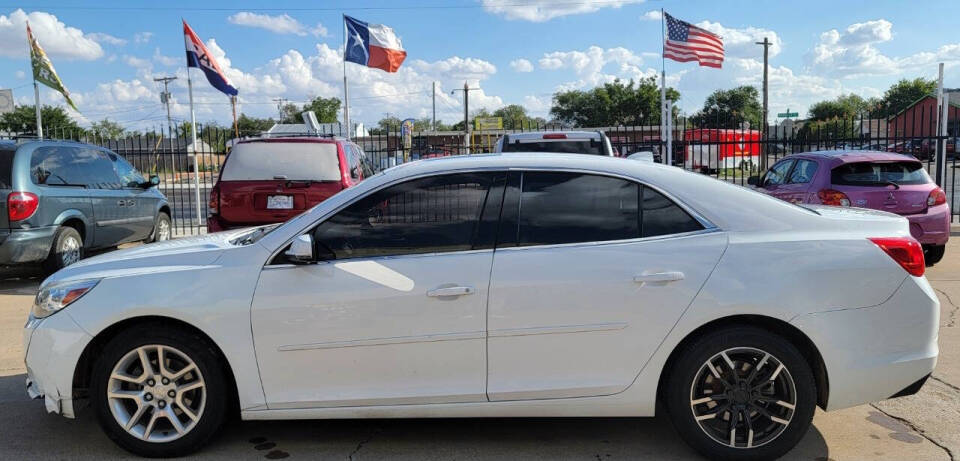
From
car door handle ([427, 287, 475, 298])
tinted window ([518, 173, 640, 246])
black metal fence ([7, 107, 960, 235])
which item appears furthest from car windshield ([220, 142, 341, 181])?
car door handle ([427, 287, 475, 298])

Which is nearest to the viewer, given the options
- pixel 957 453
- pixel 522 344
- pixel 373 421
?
pixel 522 344

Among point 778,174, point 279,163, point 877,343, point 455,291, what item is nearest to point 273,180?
point 279,163

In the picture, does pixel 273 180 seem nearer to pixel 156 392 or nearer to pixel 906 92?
pixel 156 392

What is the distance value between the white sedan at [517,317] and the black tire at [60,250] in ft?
16.9

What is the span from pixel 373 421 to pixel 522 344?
4.15ft

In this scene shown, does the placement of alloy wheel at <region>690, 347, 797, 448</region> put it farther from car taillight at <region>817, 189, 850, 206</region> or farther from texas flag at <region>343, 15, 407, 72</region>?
texas flag at <region>343, 15, 407, 72</region>

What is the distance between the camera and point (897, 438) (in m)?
3.82

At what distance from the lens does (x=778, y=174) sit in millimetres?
9711

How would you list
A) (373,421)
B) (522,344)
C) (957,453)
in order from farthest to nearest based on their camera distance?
(373,421), (957,453), (522,344)

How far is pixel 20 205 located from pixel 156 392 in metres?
5.47

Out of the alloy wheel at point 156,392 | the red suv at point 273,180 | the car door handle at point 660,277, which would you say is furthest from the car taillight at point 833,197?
the alloy wheel at point 156,392

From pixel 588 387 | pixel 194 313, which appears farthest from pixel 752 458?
pixel 194 313

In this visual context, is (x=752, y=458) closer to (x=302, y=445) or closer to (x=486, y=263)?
(x=486, y=263)

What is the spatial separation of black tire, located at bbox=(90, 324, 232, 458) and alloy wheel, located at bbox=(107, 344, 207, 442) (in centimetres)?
2
